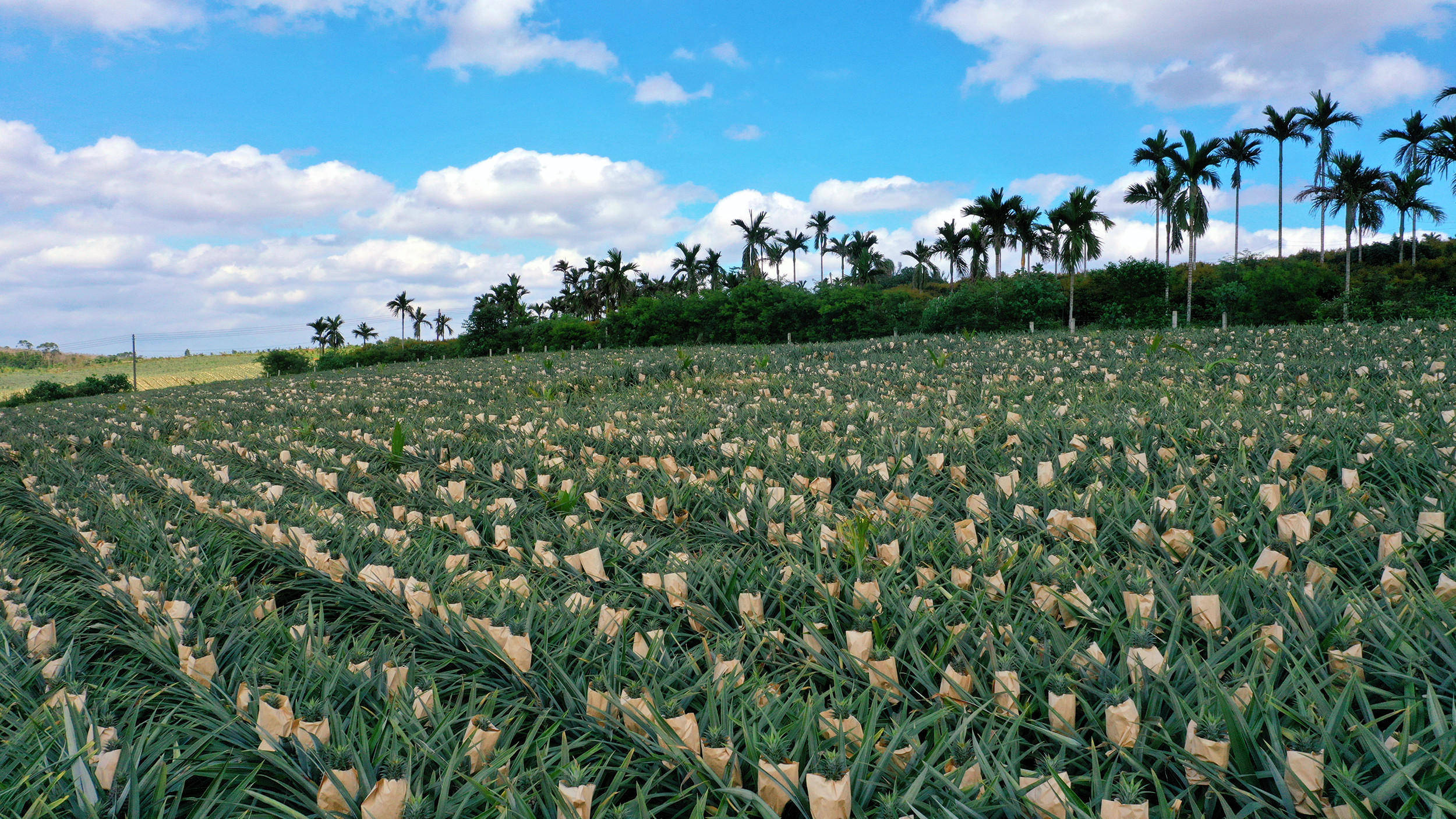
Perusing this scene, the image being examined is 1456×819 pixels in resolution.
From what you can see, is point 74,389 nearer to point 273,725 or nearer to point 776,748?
point 273,725

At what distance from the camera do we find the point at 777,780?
100 cm

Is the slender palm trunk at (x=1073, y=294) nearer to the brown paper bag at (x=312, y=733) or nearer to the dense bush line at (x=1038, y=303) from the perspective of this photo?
the dense bush line at (x=1038, y=303)

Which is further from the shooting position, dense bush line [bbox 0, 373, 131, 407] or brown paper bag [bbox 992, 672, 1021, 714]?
dense bush line [bbox 0, 373, 131, 407]

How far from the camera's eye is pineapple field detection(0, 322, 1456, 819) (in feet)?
3.36

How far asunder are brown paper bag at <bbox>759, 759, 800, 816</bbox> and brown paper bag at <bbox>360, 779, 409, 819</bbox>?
0.48m

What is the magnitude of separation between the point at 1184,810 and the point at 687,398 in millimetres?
4047

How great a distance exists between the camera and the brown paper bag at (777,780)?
3.26 ft

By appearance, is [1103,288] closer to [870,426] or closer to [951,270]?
[951,270]

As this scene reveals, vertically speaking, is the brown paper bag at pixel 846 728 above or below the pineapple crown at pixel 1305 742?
below

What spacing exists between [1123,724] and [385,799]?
104 centimetres

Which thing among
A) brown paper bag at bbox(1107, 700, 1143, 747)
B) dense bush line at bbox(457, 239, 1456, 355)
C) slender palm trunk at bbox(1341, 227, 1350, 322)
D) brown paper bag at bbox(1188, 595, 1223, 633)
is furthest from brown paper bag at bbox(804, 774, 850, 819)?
dense bush line at bbox(457, 239, 1456, 355)

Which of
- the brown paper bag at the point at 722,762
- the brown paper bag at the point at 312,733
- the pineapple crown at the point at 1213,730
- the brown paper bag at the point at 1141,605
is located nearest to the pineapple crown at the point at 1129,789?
the pineapple crown at the point at 1213,730

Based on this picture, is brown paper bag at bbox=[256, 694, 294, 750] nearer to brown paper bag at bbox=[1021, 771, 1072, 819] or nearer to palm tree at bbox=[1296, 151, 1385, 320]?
brown paper bag at bbox=[1021, 771, 1072, 819]

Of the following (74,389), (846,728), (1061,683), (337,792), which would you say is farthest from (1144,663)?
(74,389)
